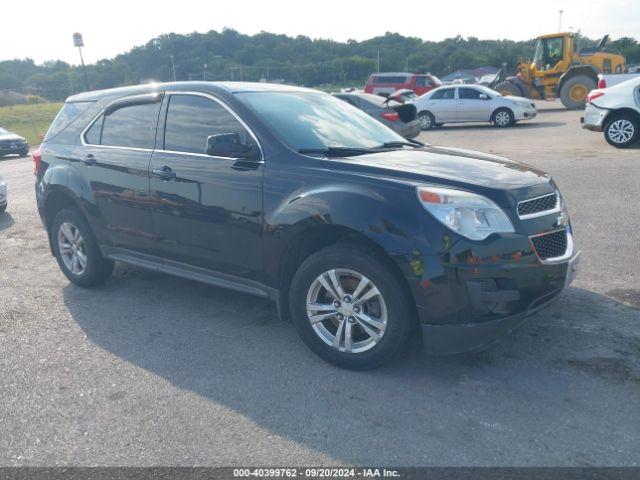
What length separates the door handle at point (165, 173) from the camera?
4.83 metres

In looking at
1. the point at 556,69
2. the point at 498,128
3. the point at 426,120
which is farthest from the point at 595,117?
the point at 556,69

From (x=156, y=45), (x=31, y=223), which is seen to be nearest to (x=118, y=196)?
(x=31, y=223)

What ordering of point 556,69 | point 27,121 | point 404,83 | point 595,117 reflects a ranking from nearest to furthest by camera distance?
point 595,117, point 556,69, point 404,83, point 27,121

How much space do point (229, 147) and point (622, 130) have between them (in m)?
11.5

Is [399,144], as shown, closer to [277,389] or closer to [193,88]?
[193,88]

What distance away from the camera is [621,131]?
43.3 ft

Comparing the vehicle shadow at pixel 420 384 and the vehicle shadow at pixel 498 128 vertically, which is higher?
the vehicle shadow at pixel 498 128

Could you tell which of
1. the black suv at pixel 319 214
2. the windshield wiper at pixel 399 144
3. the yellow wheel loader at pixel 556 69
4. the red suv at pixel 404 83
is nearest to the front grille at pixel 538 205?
the black suv at pixel 319 214

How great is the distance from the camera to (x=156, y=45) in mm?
22359

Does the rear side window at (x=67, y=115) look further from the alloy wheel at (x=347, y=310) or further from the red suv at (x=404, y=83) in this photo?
the red suv at (x=404, y=83)

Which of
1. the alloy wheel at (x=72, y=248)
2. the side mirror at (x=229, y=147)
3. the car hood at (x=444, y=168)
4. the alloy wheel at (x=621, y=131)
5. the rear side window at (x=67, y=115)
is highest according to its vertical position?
the rear side window at (x=67, y=115)

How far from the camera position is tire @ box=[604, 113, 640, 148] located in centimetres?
1300

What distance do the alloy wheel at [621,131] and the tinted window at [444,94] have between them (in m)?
9.61

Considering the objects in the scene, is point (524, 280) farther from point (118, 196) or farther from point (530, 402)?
point (118, 196)
